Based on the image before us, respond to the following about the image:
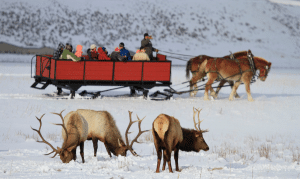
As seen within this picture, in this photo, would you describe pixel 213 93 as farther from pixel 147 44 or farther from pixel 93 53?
pixel 93 53

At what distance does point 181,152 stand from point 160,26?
60875 mm

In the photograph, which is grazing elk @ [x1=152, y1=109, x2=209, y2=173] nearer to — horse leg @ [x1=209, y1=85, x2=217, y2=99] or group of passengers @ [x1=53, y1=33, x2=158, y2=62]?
group of passengers @ [x1=53, y1=33, x2=158, y2=62]

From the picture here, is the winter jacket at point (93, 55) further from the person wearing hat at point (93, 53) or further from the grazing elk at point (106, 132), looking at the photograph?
the grazing elk at point (106, 132)

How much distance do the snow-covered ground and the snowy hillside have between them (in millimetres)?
39691

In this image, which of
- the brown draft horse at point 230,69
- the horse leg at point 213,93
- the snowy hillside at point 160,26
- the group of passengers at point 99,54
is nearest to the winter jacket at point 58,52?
the group of passengers at point 99,54

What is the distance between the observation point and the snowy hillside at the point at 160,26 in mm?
57375

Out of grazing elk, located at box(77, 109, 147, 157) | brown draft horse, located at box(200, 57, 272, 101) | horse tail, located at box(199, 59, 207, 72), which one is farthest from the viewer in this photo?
horse tail, located at box(199, 59, 207, 72)

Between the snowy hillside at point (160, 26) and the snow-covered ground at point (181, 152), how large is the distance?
130ft

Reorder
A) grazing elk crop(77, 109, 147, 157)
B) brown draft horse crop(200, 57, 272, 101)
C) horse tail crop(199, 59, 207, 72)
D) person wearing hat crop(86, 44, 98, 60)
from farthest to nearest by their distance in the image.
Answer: horse tail crop(199, 59, 207, 72), brown draft horse crop(200, 57, 272, 101), person wearing hat crop(86, 44, 98, 60), grazing elk crop(77, 109, 147, 157)

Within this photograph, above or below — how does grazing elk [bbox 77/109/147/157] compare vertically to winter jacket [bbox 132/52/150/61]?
below

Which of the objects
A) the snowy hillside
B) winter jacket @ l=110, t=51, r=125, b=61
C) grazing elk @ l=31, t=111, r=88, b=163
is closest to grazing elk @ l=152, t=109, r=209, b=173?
grazing elk @ l=31, t=111, r=88, b=163

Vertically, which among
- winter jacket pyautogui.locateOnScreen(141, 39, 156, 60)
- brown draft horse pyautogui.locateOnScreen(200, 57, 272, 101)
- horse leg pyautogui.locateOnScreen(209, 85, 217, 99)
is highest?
winter jacket pyautogui.locateOnScreen(141, 39, 156, 60)

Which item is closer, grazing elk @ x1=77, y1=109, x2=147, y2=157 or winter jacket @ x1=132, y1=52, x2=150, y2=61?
grazing elk @ x1=77, y1=109, x2=147, y2=157

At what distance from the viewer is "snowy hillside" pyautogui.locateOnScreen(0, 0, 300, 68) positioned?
188 feet
